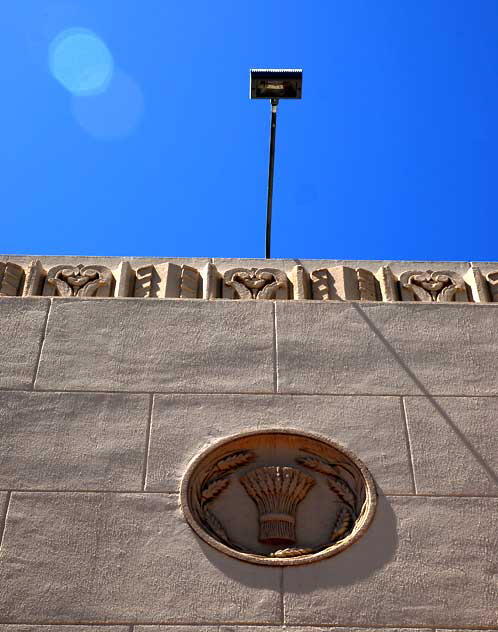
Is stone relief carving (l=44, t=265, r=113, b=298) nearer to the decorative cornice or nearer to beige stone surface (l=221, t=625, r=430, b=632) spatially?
the decorative cornice

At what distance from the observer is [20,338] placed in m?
7.81

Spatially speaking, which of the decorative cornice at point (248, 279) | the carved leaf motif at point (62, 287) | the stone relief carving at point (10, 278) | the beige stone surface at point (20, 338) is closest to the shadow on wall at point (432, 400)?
the decorative cornice at point (248, 279)

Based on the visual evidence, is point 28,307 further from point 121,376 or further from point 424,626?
point 424,626

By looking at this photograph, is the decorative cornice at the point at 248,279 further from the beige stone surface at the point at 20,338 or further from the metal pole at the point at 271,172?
the metal pole at the point at 271,172

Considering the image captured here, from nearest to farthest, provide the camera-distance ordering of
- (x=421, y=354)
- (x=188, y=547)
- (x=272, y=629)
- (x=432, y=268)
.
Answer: (x=272, y=629), (x=188, y=547), (x=421, y=354), (x=432, y=268)

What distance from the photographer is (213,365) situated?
25.0 ft

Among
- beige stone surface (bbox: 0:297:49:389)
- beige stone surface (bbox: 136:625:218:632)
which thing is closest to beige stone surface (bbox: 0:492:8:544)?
beige stone surface (bbox: 0:297:49:389)

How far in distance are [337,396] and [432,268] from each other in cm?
212

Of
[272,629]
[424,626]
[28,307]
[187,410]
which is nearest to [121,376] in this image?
[187,410]

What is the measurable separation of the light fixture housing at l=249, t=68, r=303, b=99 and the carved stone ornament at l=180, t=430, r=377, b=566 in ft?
13.3

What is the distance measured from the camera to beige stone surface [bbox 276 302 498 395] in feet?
24.7

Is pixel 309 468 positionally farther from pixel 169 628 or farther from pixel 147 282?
pixel 147 282

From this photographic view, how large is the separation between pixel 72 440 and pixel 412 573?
3.00 m

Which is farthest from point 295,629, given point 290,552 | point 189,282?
point 189,282
